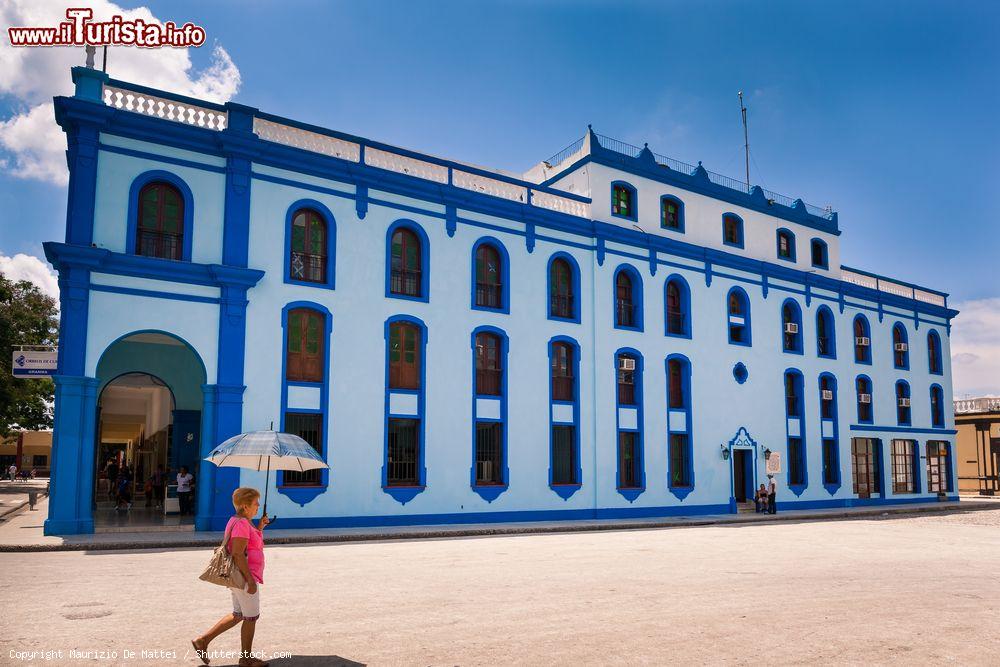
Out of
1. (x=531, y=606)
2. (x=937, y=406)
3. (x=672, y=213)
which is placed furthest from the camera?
(x=937, y=406)

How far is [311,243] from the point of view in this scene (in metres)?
21.0

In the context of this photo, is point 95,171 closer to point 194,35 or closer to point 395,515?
point 194,35

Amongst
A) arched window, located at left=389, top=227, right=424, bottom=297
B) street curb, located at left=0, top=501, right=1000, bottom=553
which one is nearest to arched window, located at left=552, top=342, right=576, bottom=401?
street curb, located at left=0, top=501, right=1000, bottom=553

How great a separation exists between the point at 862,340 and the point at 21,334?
128 feet

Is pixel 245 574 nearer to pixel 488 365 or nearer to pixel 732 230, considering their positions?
pixel 488 365

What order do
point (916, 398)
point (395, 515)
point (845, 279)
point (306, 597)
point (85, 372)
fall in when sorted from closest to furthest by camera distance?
1. point (306, 597)
2. point (85, 372)
3. point (395, 515)
4. point (845, 279)
5. point (916, 398)

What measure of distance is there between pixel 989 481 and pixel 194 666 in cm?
5288

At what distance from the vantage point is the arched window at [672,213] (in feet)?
95.7

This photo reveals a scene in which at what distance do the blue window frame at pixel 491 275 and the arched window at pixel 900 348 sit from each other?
22.8 meters

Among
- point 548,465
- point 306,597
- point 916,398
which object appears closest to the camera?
point 306,597

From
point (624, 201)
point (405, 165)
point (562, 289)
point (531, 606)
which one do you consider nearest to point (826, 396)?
point (624, 201)

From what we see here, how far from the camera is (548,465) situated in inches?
952

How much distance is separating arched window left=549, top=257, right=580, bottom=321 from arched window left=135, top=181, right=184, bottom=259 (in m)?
11.2

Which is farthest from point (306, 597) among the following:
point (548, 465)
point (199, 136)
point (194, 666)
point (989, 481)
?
point (989, 481)
